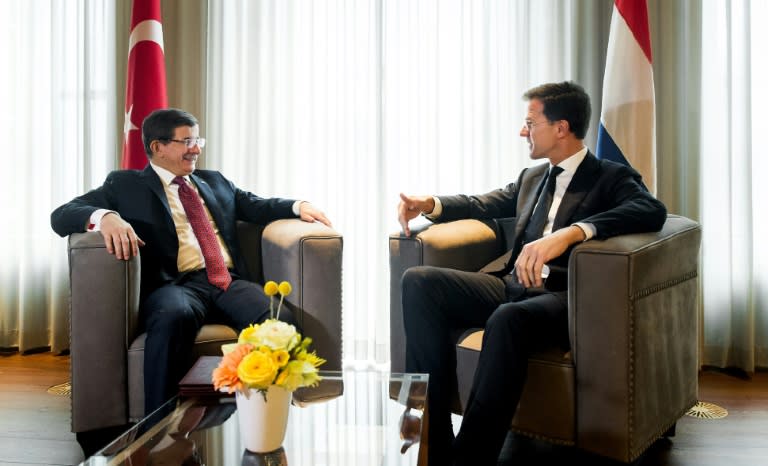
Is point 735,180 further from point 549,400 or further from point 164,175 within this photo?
point 164,175

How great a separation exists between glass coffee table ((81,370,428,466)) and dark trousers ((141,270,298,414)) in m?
0.41

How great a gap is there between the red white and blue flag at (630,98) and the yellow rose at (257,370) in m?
2.17

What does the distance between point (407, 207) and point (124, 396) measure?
1.17 metres

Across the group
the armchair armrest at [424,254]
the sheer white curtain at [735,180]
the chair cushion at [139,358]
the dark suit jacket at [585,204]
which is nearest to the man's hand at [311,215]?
the armchair armrest at [424,254]

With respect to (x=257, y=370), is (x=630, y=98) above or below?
above

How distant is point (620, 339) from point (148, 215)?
5.55ft

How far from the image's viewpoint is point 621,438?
209cm

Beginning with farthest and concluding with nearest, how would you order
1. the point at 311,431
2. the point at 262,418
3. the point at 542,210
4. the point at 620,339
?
the point at 542,210 < the point at 620,339 < the point at 311,431 < the point at 262,418

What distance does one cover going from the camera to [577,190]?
2.52 m

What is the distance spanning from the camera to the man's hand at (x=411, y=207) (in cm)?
273

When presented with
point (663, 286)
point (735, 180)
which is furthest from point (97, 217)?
point (735, 180)

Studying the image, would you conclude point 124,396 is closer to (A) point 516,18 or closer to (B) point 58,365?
(B) point 58,365

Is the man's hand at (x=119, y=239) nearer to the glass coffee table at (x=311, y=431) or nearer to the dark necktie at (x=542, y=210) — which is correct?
the glass coffee table at (x=311, y=431)

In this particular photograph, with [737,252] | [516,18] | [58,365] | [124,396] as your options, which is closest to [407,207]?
[124,396]
